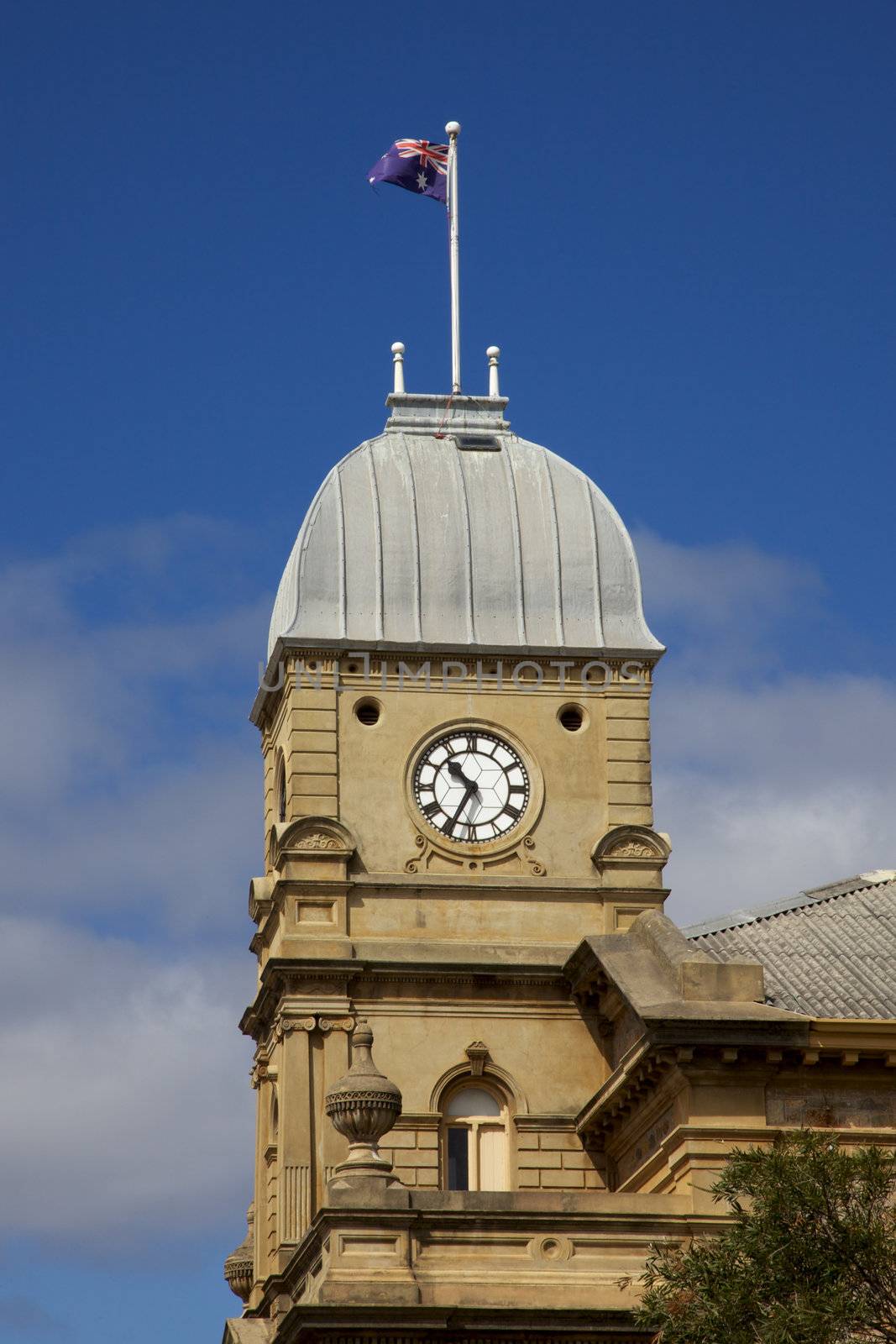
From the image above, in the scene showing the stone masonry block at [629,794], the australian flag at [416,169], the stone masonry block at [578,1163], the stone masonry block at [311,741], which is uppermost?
the australian flag at [416,169]

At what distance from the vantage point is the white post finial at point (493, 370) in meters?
57.1

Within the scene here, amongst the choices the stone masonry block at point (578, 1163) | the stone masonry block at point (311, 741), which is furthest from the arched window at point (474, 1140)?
the stone masonry block at point (311, 741)

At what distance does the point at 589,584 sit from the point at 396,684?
438cm

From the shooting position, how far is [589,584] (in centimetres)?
5441

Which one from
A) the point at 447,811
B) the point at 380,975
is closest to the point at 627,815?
the point at 447,811

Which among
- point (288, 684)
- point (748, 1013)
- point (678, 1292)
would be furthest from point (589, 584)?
point (678, 1292)

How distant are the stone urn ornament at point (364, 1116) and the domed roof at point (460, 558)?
13.5m

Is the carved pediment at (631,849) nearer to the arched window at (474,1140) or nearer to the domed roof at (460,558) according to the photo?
the domed roof at (460,558)

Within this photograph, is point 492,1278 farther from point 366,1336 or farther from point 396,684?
point 396,684

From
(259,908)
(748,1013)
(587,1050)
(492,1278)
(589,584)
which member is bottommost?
(492,1278)

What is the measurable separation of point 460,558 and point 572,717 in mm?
3690

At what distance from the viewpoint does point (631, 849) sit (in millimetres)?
52469

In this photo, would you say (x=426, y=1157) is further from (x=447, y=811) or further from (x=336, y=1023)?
(x=447, y=811)

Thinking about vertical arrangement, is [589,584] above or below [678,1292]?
above
